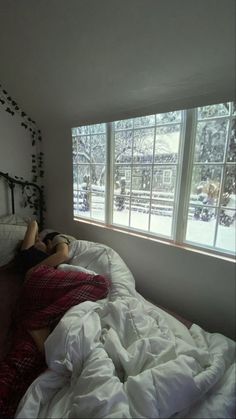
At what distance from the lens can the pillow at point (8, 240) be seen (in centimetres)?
174

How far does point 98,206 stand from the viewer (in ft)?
6.38

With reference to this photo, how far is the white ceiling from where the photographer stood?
0.97 metres

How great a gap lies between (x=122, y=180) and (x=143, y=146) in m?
0.32

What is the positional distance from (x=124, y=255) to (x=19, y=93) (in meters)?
1.74

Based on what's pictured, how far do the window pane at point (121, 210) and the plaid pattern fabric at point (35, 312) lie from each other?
2.10ft

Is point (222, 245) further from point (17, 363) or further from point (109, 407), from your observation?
point (17, 363)

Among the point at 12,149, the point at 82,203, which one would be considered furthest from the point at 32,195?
the point at 82,203

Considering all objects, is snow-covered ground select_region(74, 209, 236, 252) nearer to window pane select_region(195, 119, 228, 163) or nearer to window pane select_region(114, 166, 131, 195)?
window pane select_region(114, 166, 131, 195)

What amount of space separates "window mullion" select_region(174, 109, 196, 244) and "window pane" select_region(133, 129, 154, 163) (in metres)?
0.25

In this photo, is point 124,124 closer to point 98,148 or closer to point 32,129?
point 98,148

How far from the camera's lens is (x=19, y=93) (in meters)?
1.94

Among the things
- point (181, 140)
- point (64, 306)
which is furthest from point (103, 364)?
point (181, 140)

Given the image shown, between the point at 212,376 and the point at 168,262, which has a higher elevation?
the point at 168,262

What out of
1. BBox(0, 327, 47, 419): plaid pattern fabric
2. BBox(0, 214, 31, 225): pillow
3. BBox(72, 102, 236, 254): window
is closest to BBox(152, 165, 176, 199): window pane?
BBox(72, 102, 236, 254): window
